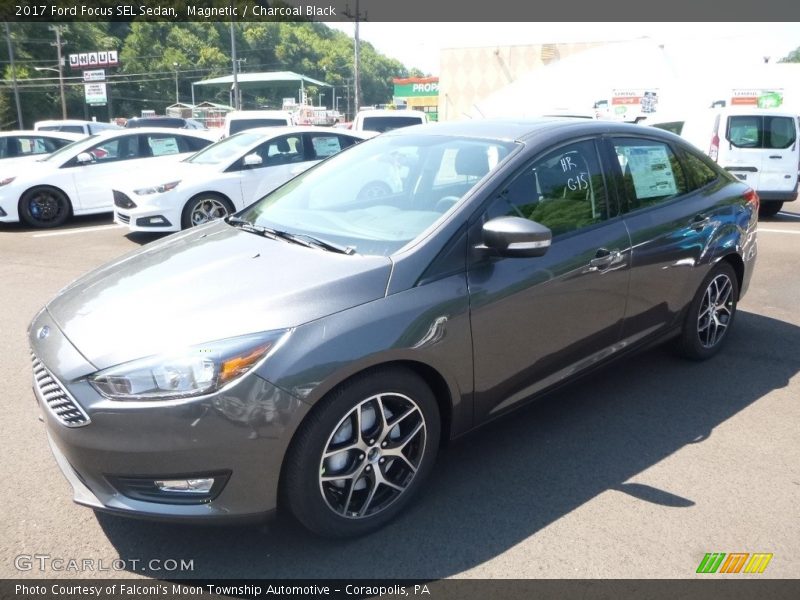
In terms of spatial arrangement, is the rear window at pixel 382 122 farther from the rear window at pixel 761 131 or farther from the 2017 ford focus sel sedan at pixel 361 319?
the 2017 ford focus sel sedan at pixel 361 319

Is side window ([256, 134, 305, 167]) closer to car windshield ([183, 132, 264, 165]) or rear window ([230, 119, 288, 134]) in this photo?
car windshield ([183, 132, 264, 165])

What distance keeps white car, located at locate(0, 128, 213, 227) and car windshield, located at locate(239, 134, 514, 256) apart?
8.01 metres

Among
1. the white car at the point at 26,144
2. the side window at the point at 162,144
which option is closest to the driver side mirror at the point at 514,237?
the side window at the point at 162,144

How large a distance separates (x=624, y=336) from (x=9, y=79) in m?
61.1

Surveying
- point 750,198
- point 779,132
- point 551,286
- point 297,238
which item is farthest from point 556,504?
point 779,132

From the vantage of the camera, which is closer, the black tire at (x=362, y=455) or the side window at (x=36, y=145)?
the black tire at (x=362, y=455)

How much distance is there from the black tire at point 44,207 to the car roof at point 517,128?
27.4ft

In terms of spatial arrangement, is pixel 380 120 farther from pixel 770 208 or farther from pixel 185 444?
pixel 185 444

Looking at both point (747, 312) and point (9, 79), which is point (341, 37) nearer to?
point (9, 79)

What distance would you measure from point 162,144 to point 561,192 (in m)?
9.51

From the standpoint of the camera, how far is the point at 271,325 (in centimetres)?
246

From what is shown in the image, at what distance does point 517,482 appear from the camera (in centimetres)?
317

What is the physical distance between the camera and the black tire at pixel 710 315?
173 inches

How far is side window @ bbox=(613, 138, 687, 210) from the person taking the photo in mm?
3865
